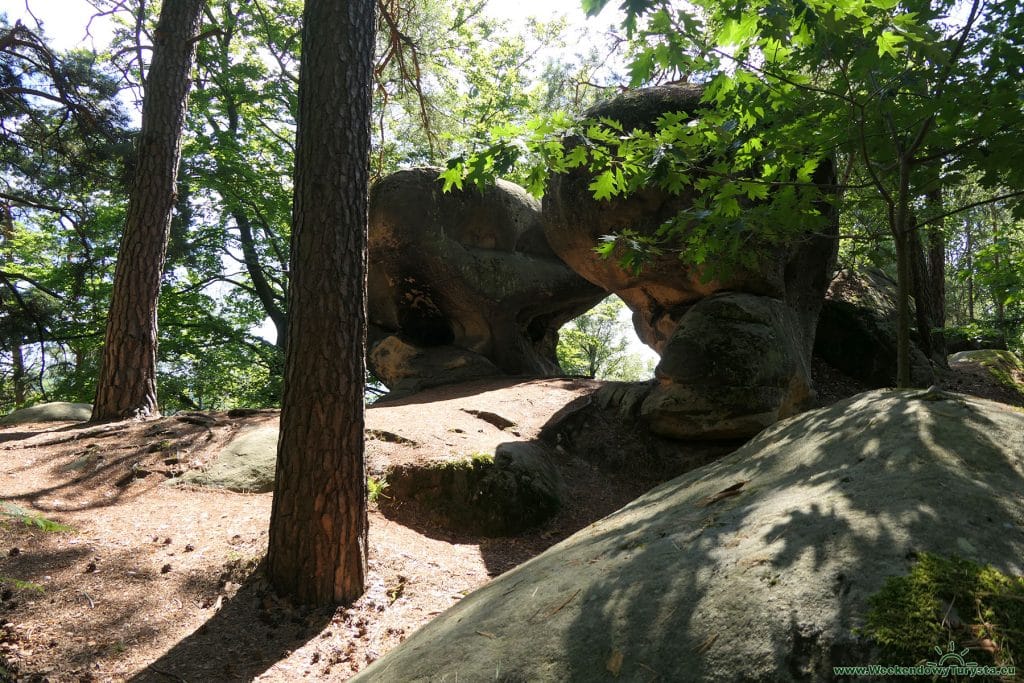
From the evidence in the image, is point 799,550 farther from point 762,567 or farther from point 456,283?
point 456,283

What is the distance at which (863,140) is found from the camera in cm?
408

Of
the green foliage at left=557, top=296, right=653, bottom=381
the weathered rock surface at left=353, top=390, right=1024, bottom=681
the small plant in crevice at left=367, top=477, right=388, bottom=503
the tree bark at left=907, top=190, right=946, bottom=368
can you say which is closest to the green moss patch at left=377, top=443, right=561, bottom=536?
the small plant in crevice at left=367, top=477, right=388, bottom=503

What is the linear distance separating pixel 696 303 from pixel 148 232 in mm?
8239

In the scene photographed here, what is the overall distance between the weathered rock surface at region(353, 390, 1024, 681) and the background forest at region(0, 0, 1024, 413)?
2.22m

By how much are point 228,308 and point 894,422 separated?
22.4 metres

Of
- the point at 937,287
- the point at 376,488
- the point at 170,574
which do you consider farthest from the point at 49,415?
the point at 937,287

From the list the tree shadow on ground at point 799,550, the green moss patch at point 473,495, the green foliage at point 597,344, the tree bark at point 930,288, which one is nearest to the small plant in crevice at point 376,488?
the green moss patch at point 473,495

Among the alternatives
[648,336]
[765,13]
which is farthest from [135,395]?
[765,13]

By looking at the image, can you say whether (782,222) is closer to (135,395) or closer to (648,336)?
(648,336)

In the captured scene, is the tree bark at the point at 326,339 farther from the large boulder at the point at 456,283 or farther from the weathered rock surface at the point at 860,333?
the weathered rock surface at the point at 860,333

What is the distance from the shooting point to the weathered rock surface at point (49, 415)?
9781mm

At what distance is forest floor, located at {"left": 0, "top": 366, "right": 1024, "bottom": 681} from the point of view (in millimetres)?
4082

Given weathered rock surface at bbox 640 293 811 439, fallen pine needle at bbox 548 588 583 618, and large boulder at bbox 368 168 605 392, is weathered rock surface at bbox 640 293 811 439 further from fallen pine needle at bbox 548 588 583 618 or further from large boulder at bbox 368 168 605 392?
fallen pine needle at bbox 548 588 583 618

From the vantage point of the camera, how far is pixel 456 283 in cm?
1325
